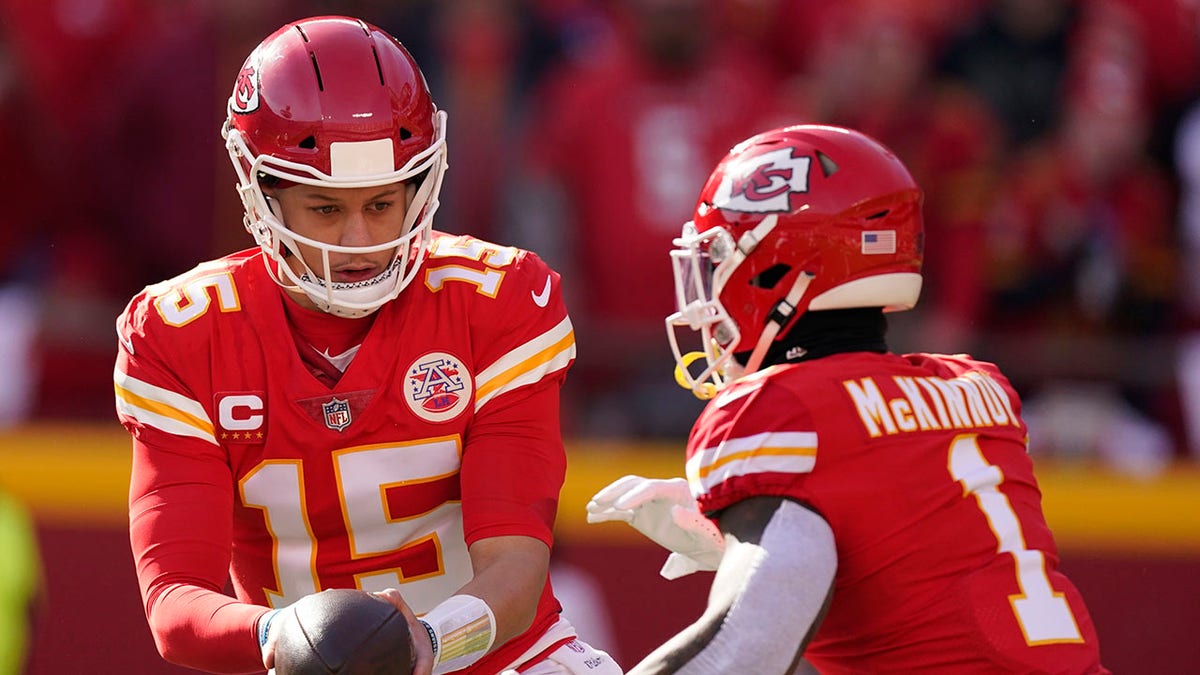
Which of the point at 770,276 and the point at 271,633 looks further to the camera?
the point at 770,276

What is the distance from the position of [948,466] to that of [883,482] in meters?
0.14

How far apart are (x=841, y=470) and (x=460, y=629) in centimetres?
70

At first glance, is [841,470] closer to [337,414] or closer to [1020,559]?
[1020,559]

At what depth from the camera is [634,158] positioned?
6.81 meters

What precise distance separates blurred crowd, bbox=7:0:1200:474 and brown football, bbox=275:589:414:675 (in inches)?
146

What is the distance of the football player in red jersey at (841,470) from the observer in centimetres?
278

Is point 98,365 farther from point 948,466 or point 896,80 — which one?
point 948,466

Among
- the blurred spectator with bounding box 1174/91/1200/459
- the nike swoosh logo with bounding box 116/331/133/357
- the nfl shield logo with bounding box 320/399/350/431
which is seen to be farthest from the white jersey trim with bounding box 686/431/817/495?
the blurred spectator with bounding box 1174/91/1200/459

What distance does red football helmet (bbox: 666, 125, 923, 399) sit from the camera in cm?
312

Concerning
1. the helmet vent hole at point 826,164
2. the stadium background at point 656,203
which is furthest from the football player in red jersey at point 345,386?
the stadium background at point 656,203

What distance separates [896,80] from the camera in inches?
271

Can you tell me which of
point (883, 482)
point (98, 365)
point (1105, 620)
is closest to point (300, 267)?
point (883, 482)

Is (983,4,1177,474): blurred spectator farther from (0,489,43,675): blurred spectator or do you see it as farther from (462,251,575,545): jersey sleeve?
(0,489,43,675): blurred spectator

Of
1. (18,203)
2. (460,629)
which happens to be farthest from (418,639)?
(18,203)
